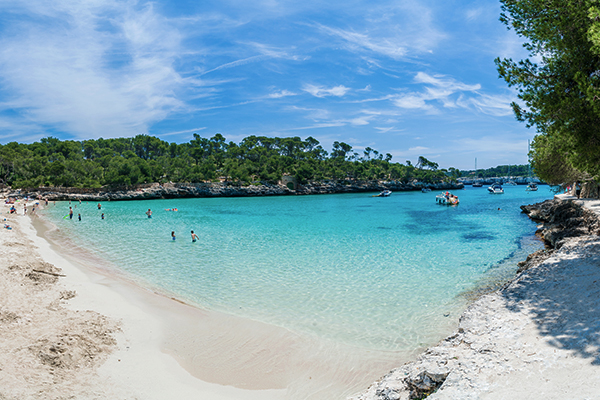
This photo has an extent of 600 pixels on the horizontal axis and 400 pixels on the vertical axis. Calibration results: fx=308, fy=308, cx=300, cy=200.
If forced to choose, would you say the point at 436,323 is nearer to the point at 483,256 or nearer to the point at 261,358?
the point at 261,358

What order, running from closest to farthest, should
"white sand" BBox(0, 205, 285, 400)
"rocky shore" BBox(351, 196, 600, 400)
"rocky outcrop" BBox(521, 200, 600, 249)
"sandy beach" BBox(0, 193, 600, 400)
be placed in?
1. "rocky shore" BBox(351, 196, 600, 400)
2. "sandy beach" BBox(0, 193, 600, 400)
3. "white sand" BBox(0, 205, 285, 400)
4. "rocky outcrop" BBox(521, 200, 600, 249)

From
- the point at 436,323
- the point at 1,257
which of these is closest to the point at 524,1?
the point at 436,323

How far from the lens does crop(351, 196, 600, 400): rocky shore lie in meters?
4.18

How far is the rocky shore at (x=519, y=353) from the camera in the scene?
4.18 meters

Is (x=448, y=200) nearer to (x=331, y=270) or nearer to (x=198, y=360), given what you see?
(x=331, y=270)

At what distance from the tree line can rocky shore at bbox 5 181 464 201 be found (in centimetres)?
203

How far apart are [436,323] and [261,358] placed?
211 inches

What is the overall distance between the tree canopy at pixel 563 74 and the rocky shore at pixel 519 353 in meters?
3.99

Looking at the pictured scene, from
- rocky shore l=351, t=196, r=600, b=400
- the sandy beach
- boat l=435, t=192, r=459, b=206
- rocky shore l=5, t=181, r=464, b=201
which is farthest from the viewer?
rocky shore l=5, t=181, r=464, b=201

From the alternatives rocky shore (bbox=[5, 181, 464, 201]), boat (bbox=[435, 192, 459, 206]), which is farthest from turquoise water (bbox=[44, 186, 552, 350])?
rocky shore (bbox=[5, 181, 464, 201])

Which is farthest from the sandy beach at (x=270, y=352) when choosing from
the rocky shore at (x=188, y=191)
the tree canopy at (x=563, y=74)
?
the rocky shore at (x=188, y=191)

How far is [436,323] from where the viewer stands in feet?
30.6

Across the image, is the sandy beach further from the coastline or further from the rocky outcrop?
the rocky outcrop

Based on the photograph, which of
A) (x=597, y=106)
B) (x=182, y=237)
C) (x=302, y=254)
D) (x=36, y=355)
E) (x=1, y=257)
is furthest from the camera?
(x=182, y=237)
